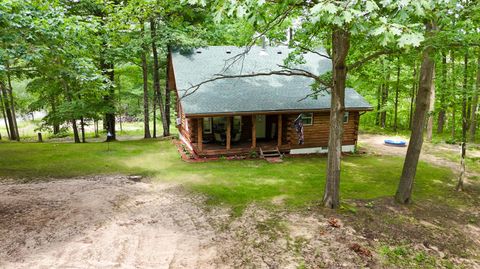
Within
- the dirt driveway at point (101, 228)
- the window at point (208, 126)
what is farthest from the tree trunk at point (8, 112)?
the window at point (208, 126)

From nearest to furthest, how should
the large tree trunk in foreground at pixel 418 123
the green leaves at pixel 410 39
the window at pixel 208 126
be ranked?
1. the green leaves at pixel 410 39
2. the large tree trunk in foreground at pixel 418 123
3. the window at pixel 208 126

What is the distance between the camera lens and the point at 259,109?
50.2ft

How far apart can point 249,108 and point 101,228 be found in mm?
9120

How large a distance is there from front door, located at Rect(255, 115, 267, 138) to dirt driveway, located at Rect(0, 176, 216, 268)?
8.13m

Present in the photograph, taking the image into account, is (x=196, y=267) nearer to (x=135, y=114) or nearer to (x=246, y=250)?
(x=246, y=250)

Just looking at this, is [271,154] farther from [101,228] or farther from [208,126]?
[101,228]

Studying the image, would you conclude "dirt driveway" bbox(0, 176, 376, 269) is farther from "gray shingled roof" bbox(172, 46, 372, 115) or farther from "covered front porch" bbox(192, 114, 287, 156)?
"gray shingled roof" bbox(172, 46, 372, 115)

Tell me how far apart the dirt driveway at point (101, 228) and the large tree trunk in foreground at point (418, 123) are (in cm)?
624

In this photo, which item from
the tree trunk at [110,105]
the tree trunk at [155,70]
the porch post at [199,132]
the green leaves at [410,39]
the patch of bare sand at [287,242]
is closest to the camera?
the green leaves at [410,39]

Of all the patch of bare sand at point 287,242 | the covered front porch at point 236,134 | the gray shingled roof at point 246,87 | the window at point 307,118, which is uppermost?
the gray shingled roof at point 246,87

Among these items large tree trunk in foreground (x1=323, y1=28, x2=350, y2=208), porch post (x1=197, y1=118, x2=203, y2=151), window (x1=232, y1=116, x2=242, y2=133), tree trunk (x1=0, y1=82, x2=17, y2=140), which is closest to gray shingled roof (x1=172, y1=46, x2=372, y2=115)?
porch post (x1=197, y1=118, x2=203, y2=151)

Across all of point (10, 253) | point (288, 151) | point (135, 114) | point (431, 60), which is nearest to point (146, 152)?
point (135, 114)

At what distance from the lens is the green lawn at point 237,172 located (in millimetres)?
10766

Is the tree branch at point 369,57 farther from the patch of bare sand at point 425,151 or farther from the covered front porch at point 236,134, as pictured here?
the patch of bare sand at point 425,151
